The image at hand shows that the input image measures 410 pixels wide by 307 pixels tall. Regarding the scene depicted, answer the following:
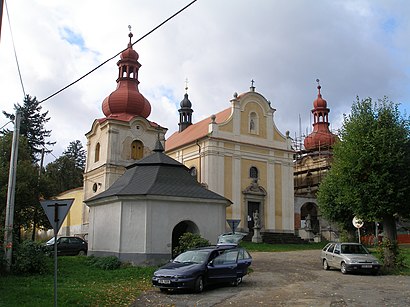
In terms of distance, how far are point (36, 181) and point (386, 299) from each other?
2444 centimetres

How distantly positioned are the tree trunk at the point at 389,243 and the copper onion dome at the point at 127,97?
82.4 ft

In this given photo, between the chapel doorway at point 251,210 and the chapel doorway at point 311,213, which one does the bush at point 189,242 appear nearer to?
the chapel doorway at point 251,210

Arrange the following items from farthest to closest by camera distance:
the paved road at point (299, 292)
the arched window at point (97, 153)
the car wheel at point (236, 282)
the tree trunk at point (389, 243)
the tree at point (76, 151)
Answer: the tree at point (76, 151)
the arched window at point (97, 153)
the tree trunk at point (389, 243)
the car wheel at point (236, 282)
the paved road at point (299, 292)

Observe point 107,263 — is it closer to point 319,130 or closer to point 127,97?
point 127,97

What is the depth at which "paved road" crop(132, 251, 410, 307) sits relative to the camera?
13.0 meters

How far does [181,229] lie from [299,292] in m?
10.2

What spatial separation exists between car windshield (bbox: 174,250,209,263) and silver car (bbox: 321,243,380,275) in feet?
23.2

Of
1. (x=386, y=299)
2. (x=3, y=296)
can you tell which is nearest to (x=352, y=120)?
(x=386, y=299)

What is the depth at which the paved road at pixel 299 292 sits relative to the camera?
514 inches

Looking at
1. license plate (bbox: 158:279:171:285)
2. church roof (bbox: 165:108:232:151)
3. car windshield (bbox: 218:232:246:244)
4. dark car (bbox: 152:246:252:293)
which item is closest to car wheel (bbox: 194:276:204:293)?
dark car (bbox: 152:246:252:293)

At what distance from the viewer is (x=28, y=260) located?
59.6 ft

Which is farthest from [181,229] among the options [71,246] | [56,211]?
[56,211]

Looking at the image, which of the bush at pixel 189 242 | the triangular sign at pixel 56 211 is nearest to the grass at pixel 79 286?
the bush at pixel 189 242

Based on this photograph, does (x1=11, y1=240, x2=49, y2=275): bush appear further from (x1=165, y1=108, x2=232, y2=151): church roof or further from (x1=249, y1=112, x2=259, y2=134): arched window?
(x1=249, y1=112, x2=259, y2=134): arched window
